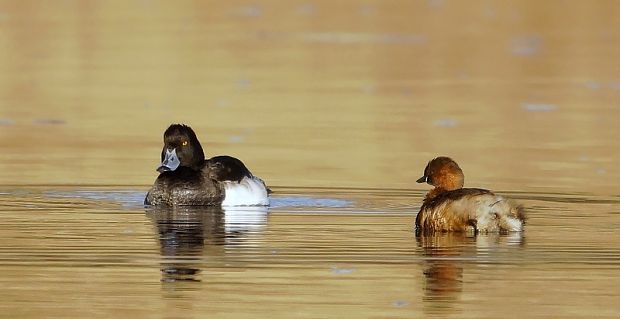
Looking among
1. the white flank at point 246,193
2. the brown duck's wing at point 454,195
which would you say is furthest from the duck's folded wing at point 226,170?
the brown duck's wing at point 454,195

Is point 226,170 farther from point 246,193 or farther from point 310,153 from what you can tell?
point 310,153

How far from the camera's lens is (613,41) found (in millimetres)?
29250

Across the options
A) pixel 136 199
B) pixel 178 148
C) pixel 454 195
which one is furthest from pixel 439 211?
pixel 178 148

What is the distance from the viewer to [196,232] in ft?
38.8

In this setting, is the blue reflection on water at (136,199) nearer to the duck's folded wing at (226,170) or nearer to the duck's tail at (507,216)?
the duck's folded wing at (226,170)

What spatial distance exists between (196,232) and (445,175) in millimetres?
1791

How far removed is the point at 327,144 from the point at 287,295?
321 inches

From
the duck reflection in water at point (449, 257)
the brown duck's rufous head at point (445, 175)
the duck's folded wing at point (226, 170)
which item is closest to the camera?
the duck reflection in water at point (449, 257)

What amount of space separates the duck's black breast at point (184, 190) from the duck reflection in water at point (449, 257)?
2497 mm

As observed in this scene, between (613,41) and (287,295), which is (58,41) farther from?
(287,295)

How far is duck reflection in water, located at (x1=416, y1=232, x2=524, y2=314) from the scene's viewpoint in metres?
9.21

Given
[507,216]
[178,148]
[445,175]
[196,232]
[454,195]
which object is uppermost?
[178,148]

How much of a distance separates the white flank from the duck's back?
1957mm

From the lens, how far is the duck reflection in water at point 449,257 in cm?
921
